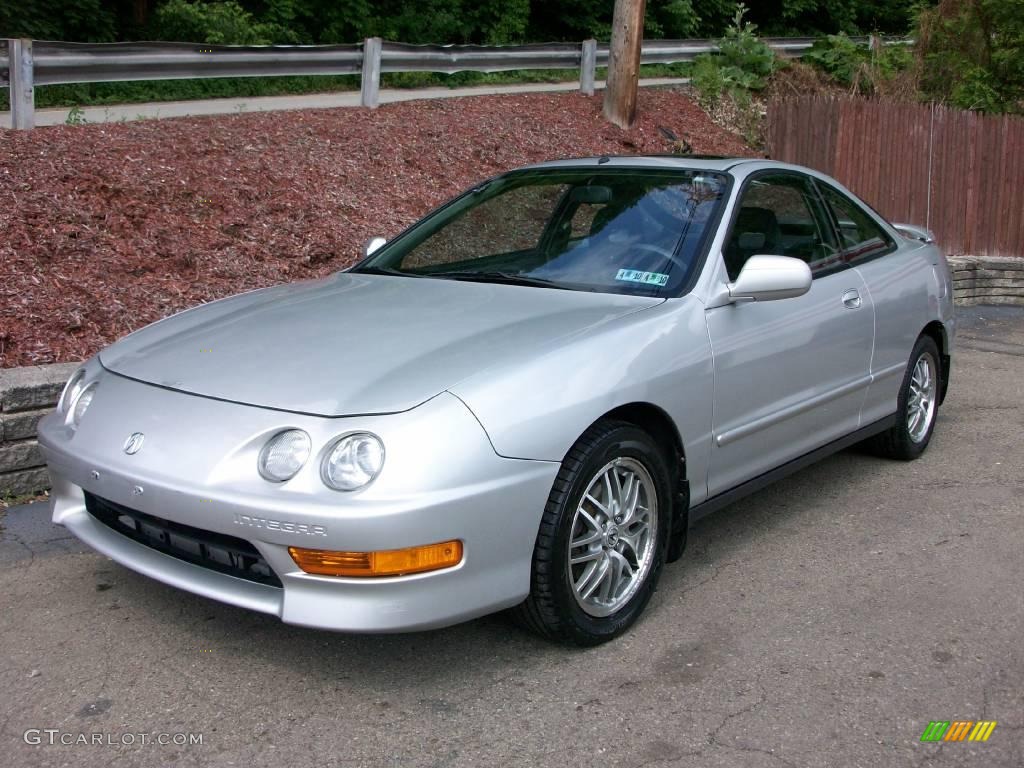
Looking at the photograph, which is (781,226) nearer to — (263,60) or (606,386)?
(606,386)

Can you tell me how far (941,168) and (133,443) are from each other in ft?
35.2

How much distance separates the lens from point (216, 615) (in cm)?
382

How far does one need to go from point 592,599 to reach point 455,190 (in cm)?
708

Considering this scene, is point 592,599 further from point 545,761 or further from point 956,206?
point 956,206

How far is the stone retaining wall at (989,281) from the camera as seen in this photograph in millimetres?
11078

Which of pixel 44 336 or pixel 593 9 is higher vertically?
pixel 593 9

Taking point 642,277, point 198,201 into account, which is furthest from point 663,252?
point 198,201

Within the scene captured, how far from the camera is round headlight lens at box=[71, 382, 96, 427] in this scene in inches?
147

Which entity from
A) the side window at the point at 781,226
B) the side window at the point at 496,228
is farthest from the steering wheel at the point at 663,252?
the side window at the point at 496,228

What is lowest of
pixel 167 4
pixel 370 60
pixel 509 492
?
pixel 509 492

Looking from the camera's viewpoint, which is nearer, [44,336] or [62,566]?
[62,566]

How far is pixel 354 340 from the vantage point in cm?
369

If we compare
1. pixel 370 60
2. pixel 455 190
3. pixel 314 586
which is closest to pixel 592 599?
pixel 314 586
